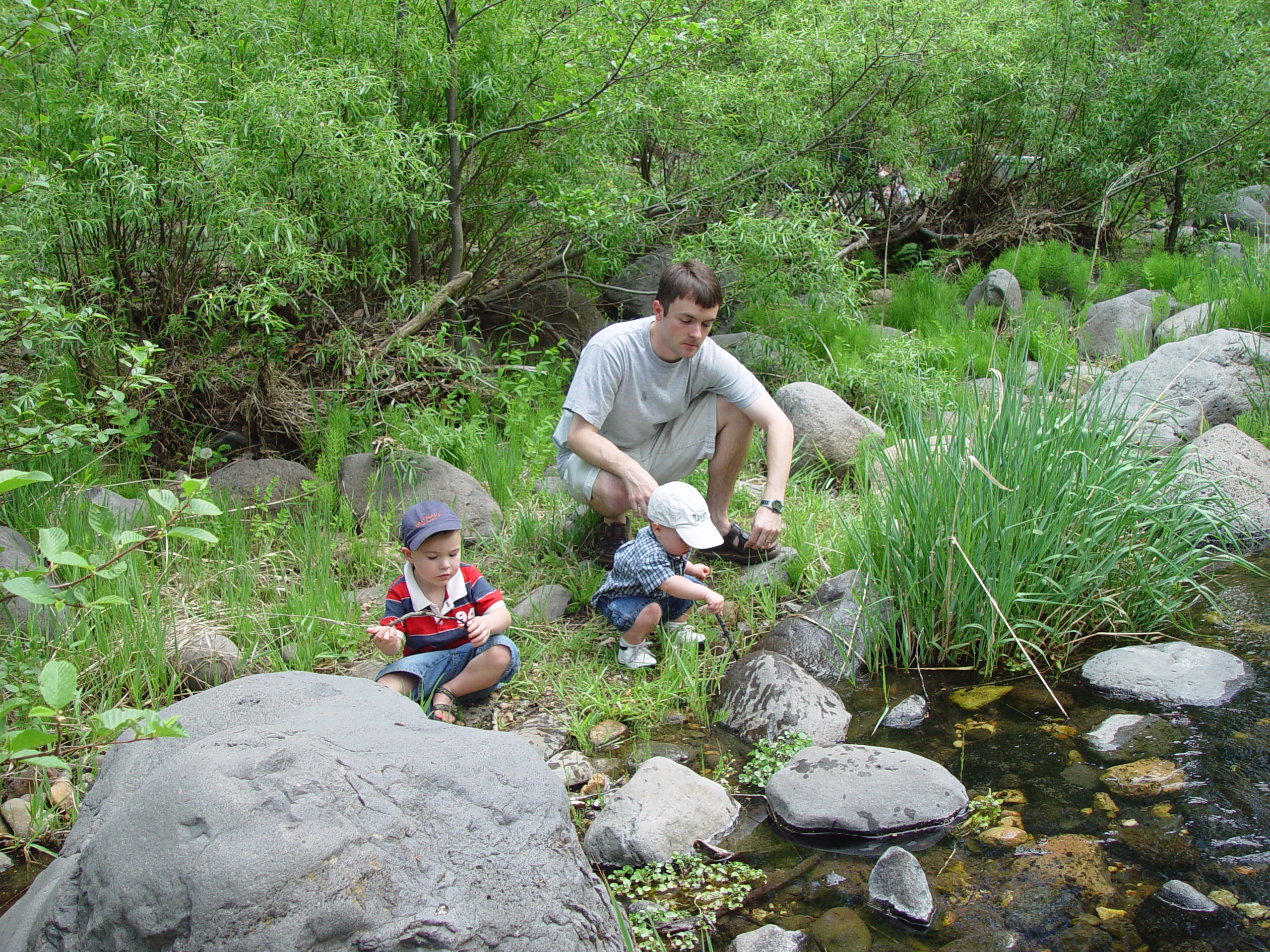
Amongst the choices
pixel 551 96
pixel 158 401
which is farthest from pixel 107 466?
pixel 551 96

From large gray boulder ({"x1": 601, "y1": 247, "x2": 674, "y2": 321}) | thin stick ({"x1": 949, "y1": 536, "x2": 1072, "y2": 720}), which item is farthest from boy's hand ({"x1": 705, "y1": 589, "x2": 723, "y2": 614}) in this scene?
large gray boulder ({"x1": 601, "y1": 247, "x2": 674, "y2": 321})

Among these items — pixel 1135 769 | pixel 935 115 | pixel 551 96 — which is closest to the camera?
pixel 1135 769

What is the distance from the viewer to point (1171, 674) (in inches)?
129

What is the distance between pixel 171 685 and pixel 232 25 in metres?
3.21

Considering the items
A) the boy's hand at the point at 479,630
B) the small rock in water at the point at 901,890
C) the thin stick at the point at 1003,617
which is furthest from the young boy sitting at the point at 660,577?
the small rock in water at the point at 901,890

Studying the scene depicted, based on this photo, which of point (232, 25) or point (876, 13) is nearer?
point (232, 25)

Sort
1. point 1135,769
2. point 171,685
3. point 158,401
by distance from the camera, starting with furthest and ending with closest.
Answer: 1. point 158,401
2. point 171,685
3. point 1135,769

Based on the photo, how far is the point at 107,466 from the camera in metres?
4.92

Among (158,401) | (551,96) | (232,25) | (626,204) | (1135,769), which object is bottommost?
(1135,769)

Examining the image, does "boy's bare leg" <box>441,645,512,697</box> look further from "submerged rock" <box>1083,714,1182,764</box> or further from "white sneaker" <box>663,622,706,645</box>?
"submerged rock" <box>1083,714,1182,764</box>

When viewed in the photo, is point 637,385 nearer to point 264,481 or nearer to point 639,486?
point 639,486

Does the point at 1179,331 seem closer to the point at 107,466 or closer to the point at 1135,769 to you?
the point at 1135,769

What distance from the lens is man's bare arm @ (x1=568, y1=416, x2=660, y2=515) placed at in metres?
3.72

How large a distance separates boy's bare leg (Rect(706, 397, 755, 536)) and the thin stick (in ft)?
3.53
